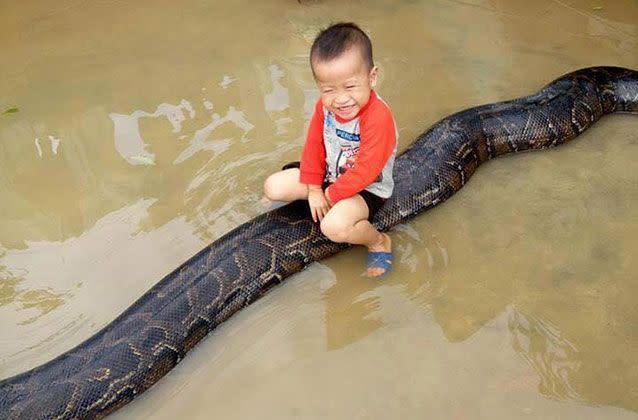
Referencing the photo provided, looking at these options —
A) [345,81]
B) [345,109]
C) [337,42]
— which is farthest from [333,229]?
[337,42]

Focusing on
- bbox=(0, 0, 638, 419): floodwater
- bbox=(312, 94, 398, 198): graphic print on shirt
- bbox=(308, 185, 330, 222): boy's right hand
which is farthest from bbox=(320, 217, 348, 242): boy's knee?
bbox=(0, 0, 638, 419): floodwater

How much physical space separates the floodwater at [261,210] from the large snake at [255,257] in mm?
111

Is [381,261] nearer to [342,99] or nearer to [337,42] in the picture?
[342,99]

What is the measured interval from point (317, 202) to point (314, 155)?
0.29 meters

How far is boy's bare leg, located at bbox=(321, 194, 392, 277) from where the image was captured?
404 centimetres

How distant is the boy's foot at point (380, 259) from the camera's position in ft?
13.9

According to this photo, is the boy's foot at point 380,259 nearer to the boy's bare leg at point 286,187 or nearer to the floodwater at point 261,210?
the floodwater at point 261,210

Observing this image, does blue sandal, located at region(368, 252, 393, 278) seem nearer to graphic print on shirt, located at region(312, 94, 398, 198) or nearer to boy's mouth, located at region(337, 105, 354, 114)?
graphic print on shirt, located at region(312, 94, 398, 198)

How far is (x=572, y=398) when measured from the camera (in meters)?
3.48

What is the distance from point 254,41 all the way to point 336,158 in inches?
115

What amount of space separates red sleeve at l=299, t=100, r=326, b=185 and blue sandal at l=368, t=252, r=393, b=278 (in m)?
0.57

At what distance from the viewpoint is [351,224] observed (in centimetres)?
406

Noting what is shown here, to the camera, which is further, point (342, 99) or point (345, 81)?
point (342, 99)

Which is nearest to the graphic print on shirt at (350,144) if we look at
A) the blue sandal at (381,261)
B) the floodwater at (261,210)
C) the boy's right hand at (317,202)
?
the boy's right hand at (317,202)
